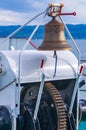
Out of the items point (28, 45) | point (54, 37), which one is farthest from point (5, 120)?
point (28, 45)

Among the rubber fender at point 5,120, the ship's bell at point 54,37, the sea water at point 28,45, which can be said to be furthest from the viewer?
the sea water at point 28,45

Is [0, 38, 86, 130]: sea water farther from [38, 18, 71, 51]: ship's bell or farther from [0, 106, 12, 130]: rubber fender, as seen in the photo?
[0, 106, 12, 130]: rubber fender

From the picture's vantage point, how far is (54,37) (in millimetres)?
2709

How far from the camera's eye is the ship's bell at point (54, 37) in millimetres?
2670

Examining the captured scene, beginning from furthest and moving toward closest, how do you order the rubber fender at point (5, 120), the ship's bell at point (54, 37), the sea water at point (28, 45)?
the sea water at point (28, 45)
the rubber fender at point (5, 120)
the ship's bell at point (54, 37)

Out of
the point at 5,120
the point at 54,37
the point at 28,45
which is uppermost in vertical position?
the point at 54,37

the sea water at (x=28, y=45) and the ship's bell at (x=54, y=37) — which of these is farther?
the sea water at (x=28, y=45)

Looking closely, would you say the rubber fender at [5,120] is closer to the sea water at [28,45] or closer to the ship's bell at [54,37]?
the ship's bell at [54,37]

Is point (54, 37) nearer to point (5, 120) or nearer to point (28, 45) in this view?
point (5, 120)

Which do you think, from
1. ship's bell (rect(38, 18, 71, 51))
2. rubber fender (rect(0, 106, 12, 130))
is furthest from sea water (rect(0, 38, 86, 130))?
rubber fender (rect(0, 106, 12, 130))

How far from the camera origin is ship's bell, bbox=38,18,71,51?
267 cm

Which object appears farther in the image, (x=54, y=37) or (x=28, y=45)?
(x=28, y=45)

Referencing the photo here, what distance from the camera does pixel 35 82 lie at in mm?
2926

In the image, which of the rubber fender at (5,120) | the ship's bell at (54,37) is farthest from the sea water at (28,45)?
the rubber fender at (5,120)
